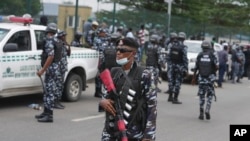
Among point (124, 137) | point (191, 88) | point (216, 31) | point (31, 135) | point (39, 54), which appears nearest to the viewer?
point (124, 137)

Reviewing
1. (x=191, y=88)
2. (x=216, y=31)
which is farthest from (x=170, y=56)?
(x=216, y=31)

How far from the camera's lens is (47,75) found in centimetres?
978

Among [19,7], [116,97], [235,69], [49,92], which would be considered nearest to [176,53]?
[49,92]

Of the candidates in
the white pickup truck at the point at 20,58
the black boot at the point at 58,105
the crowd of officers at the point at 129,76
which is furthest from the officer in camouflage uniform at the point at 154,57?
the black boot at the point at 58,105

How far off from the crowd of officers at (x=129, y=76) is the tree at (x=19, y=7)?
231cm

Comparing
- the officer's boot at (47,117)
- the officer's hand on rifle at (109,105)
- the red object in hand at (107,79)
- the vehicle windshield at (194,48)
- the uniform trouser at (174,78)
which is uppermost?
the red object in hand at (107,79)

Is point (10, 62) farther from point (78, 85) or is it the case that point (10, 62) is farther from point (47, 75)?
point (78, 85)

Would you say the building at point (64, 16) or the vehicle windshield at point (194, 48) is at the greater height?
the building at point (64, 16)

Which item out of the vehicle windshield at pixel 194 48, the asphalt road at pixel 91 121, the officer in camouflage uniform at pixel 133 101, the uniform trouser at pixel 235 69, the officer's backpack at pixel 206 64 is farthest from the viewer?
the uniform trouser at pixel 235 69

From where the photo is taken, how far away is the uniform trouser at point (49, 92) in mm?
9461

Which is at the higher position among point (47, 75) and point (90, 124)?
point (47, 75)

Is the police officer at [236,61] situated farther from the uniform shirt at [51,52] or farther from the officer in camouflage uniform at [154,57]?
the uniform shirt at [51,52]

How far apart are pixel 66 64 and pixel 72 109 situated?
100cm

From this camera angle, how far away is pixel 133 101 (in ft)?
14.9
